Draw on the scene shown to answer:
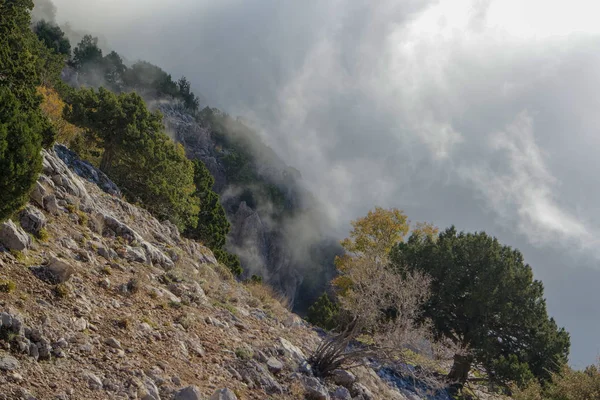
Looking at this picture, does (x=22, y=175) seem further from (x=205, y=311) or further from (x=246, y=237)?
(x=246, y=237)

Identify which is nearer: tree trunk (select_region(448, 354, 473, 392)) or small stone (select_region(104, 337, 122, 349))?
small stone (select_region(104, 337, 122, 349))

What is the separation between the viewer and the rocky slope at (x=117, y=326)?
22.4 feet

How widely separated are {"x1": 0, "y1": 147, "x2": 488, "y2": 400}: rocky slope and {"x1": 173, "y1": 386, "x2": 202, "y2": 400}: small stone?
23 millimetres

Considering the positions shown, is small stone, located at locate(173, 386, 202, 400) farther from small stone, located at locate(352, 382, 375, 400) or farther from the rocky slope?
small stone, located at locate(352, 382, 375, 400)

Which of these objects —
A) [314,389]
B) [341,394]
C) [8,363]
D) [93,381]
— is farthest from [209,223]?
[8,363]

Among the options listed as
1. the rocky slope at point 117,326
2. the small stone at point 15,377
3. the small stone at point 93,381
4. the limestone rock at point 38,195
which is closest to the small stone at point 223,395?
the rocky slope at point 117,326

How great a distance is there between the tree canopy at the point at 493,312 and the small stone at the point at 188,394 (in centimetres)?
2098

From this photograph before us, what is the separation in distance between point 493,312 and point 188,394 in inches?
1010

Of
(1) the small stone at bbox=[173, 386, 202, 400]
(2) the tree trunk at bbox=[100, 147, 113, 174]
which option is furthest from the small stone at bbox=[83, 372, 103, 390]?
(2) the tree trunk at bbox=[100, 147, 113, 174]

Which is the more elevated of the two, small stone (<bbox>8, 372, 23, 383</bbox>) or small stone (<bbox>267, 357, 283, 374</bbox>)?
small stone (<bbox>267, 357, 283, 374</bbox>)

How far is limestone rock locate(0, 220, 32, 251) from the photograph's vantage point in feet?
28.7

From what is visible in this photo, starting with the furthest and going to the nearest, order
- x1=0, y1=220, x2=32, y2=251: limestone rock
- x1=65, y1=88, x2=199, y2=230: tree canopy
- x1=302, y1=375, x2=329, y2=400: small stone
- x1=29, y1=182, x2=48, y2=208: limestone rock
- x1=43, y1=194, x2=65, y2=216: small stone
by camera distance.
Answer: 1. x1=65, y1=88, x2=199, y2=230: tree canopy
2. x1=43, y1=194, x2=65, y2=216: small stone
3. x1=29, y1=182, x2=48, y2=208: limestone rock
4. x1=302, y1=375, x2=329, y2=400: small stone
5. x1=0, y1=220, x2=32, y2=251: limestone rock

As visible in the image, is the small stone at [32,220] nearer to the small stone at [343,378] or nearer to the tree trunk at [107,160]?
the small stone at [343,378]

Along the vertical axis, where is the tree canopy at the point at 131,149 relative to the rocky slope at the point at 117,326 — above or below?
above
